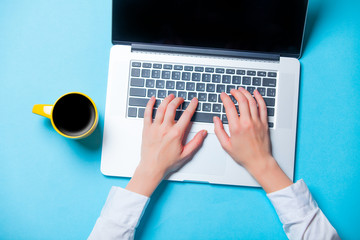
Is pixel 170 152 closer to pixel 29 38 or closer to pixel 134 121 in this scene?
pixel 134 121

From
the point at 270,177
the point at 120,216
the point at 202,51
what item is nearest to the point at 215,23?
the point at 202,51

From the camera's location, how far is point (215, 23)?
26.4 inches

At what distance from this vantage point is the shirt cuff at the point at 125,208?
63 centimetres

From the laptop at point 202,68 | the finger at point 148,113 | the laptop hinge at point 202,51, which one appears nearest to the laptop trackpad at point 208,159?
the laptop at point 202,68

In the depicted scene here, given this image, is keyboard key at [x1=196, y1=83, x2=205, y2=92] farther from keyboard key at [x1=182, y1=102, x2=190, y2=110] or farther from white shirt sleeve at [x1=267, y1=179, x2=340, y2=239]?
white shirt sleeve at [x1=267, y1=179, x2=340, y2=239]

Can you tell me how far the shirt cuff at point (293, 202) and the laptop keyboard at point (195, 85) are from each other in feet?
0.54

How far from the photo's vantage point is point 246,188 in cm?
71

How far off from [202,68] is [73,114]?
34cm

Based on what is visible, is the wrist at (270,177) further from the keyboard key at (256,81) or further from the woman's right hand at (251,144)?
the keyboard key at (256,81)

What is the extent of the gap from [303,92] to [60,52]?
662 millimetres

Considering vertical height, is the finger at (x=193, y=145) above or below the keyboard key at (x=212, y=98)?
below

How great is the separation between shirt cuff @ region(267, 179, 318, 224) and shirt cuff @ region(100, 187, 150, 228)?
312mm

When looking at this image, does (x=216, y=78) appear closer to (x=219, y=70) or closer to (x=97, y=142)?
(x=219, y=70)

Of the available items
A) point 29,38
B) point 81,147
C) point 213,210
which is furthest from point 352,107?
point 29,38
